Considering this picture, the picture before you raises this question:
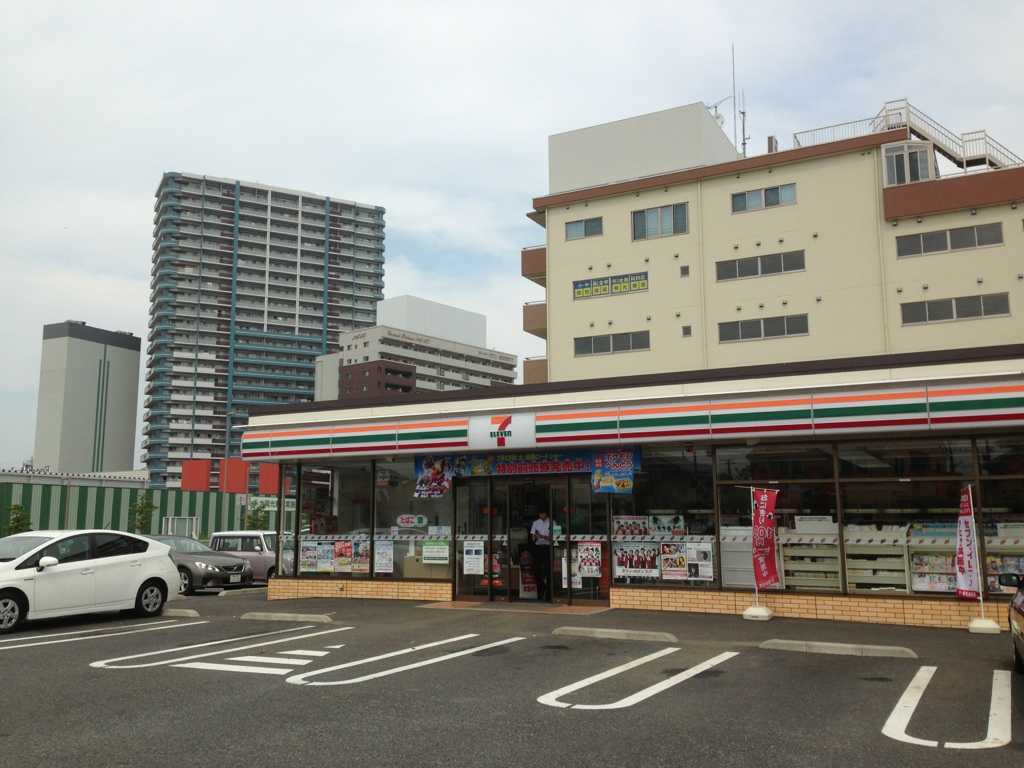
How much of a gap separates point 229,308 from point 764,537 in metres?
137

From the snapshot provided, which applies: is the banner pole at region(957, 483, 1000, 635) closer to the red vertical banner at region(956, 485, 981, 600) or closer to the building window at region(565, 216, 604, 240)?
the red vertical banner at region(956, 485, 981, 600)

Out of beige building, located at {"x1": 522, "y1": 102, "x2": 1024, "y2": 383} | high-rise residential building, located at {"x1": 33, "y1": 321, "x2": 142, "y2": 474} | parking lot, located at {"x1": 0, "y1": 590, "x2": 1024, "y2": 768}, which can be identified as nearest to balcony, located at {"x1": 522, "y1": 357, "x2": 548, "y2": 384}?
beige building, located at {"x1": 522, "y1": 102, "x2": 1024, "y2": 383}

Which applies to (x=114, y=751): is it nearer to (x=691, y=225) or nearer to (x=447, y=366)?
(x=691, y=225)

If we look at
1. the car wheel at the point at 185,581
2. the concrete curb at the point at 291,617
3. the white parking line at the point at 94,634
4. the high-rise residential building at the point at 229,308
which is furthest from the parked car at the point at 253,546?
the high-rise residential building at the point at 229,308

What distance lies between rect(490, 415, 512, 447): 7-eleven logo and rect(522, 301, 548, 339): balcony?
2679 centimetres

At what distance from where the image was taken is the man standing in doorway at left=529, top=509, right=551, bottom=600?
50.4 feet

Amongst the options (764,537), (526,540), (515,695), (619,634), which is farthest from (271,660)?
(764,537)

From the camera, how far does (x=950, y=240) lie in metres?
33.0

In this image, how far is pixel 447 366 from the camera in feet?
483

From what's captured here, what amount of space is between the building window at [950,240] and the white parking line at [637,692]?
27947mm

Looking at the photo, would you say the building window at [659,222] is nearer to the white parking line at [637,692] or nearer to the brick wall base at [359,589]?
the brick wall base at [359,589]

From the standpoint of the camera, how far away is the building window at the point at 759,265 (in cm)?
3588

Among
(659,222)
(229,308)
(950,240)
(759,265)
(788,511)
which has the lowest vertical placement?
(788,511)

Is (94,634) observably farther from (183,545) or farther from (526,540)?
(183,545)
